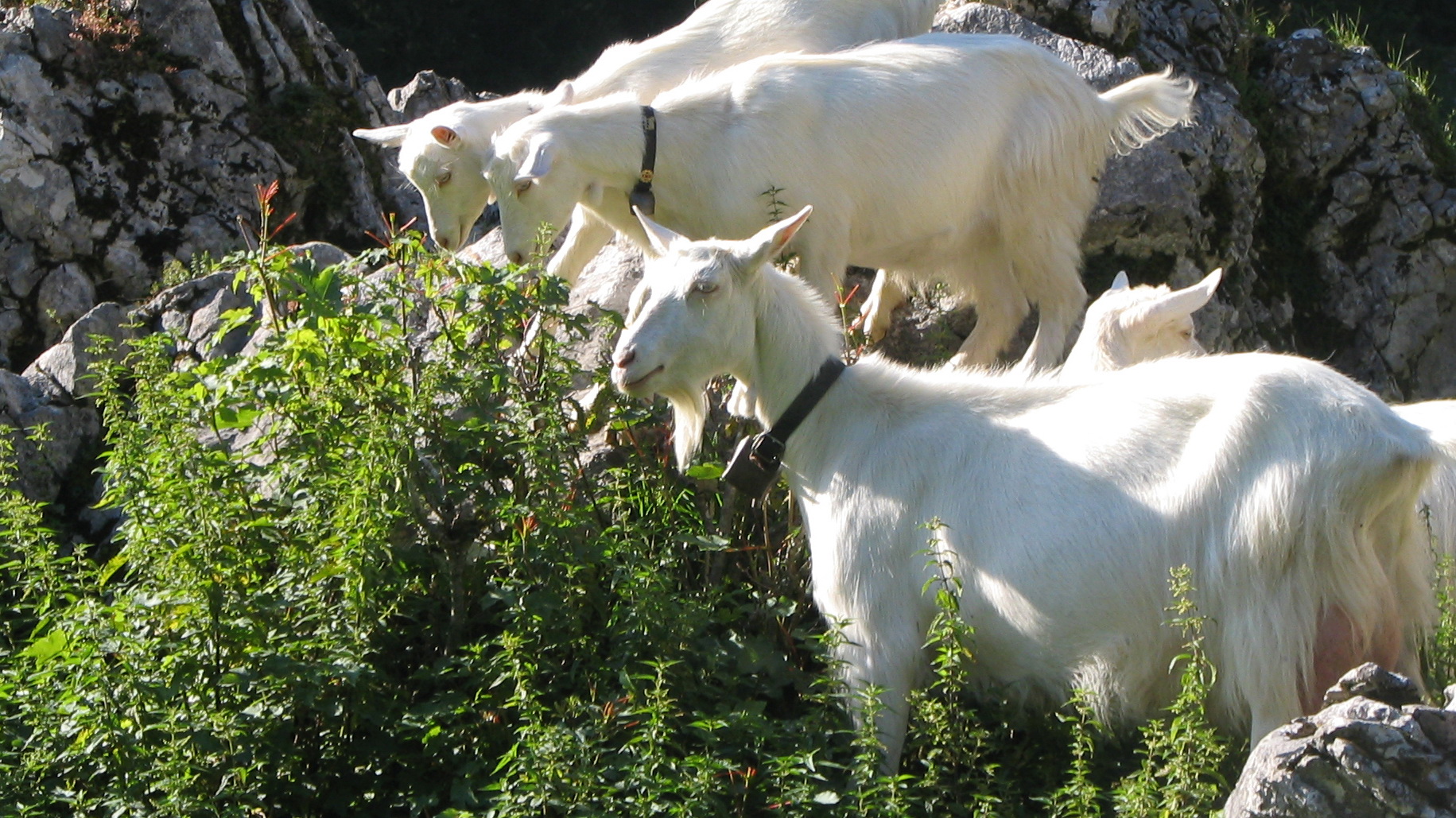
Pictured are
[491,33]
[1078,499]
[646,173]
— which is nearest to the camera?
[1078,499]

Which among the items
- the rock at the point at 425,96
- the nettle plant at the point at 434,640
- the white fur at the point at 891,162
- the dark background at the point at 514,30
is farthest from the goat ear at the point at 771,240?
the dark background at the point at 514,30

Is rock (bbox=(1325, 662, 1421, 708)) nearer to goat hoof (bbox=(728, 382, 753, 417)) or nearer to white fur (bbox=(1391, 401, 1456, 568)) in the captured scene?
white fur (bbox=(1391, 401, 1456, 568))

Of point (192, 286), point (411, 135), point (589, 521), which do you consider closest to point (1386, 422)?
point (589, 521)

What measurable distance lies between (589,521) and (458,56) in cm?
1450

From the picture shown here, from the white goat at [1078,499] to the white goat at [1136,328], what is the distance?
834mm

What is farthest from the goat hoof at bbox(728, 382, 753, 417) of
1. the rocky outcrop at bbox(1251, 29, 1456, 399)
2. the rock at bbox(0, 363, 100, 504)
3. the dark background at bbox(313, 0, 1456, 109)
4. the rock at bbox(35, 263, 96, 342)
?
the dark background at bbox(313, 0, 1456, 109)

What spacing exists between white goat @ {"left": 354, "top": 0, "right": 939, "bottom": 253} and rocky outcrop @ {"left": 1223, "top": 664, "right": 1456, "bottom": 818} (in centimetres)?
411

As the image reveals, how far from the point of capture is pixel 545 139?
19.1 feet

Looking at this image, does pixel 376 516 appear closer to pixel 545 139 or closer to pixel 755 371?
pixel 755 371

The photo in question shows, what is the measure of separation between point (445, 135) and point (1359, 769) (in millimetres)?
4679

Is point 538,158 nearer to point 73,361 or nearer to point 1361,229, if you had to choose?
point 73,361

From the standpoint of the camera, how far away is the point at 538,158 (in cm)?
579

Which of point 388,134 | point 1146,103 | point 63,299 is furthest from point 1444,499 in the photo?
point 63,299

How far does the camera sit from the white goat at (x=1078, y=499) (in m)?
3.71
